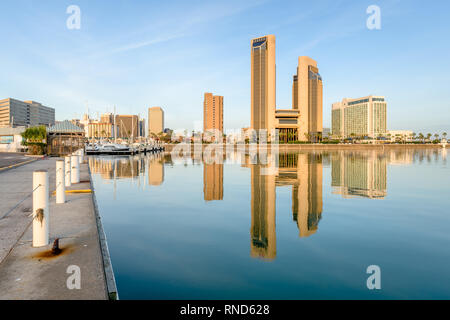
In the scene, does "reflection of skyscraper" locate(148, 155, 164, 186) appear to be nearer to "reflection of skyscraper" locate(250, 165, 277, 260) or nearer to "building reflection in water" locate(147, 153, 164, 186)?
"building reflection in water" locate(147, 153, 164, 186)

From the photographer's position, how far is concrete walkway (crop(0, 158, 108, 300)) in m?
4.39

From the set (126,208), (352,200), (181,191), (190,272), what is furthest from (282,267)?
(181,191)

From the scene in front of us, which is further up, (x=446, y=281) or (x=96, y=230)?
(x=96, y=230)

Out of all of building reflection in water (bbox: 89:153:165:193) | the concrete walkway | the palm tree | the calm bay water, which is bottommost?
the calm bay water

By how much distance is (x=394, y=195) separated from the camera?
1645 centimetres

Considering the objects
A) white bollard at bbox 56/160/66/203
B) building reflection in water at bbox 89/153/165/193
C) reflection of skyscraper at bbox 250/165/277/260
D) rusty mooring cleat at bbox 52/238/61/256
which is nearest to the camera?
rusty mooring cleat at bbox 52/238/61/256

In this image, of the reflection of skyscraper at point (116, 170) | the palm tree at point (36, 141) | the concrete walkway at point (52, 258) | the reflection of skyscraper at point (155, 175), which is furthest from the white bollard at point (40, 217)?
the palm tree at point (36, 141)

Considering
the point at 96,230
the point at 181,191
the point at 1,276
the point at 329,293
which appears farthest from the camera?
the point at 181,191

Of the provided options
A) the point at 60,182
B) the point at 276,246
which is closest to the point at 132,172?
the point at 60,182

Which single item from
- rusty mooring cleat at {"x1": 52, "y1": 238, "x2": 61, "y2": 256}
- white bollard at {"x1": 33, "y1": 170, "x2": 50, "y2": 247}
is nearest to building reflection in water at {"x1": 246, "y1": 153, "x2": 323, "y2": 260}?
rusty mooring cleat at {"x1": 52, "y1": 238, "x2": 61, "y2": 256}

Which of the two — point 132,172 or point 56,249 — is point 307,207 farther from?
point 132,172

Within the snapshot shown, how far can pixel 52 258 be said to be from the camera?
Answer: 18.5 ft

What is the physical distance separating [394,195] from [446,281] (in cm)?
1182
